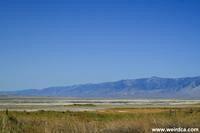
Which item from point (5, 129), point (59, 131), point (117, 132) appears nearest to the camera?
point (5, 129)

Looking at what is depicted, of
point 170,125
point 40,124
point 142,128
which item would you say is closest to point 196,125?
point 170,125

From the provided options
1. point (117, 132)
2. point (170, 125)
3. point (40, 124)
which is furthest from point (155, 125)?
point (40, 124)

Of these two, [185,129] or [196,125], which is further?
[196,125]

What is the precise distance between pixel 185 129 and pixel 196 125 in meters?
1.31

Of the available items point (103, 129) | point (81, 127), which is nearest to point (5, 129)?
point (81, 127)

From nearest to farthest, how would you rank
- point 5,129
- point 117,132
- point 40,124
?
point 5,129 < point 117,132 < point 40,124

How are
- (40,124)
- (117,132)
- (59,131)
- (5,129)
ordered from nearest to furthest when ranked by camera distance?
(5,129) → (59,131) → (117,132) → (40,124)

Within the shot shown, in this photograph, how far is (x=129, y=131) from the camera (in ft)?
44.6

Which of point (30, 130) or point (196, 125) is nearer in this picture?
point (30, 130)

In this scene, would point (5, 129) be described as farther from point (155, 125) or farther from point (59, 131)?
point (155, 125)

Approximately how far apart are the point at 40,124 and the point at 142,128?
3.78 m

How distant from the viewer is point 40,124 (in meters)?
14.4

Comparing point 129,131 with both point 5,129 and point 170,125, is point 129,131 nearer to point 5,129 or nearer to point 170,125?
point 170,125

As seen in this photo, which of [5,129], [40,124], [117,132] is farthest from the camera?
[40,124]
